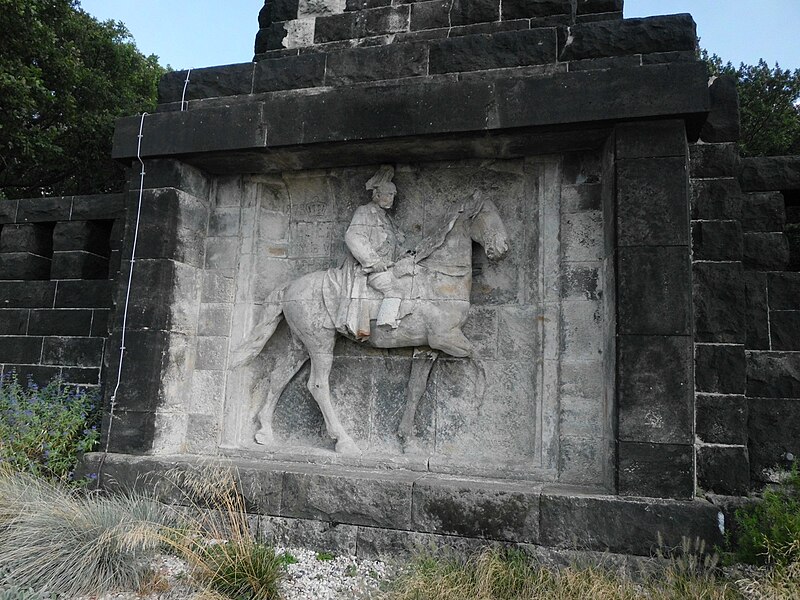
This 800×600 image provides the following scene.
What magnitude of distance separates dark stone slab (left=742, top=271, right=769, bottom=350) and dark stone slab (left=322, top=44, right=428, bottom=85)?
3259mm

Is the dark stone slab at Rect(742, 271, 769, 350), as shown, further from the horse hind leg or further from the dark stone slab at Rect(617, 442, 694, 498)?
the horse hind leg

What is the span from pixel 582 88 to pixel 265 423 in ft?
13.2

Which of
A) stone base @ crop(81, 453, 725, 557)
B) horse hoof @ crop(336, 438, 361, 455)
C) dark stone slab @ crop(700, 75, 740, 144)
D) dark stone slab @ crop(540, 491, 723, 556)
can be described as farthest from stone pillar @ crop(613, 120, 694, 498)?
horse hoof @ crop(336, 438, 361, 455)

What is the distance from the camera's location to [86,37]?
47.0 feet

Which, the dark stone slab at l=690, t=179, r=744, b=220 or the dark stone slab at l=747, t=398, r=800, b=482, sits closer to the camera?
the dark stone slab at l=747, t=398, r=800, b=482

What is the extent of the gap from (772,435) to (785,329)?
33.6 inches

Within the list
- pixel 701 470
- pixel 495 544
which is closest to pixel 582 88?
pixel 701 470

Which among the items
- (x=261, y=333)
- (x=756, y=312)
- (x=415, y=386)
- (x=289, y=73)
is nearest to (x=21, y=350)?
(x=261, y=333)

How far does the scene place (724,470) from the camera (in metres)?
4.84

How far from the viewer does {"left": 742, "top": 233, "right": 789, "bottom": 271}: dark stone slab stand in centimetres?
546

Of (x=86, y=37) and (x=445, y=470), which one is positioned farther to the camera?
(x=86, y=37)

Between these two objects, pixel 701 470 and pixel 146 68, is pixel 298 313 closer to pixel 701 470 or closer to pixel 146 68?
pixel 701 470

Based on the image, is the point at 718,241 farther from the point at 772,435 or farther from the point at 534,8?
the point at 534,8

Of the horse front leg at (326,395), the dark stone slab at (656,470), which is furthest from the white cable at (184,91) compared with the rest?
the dark stone slab at (656,470)
